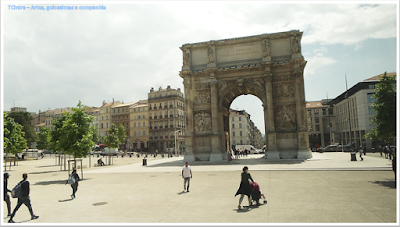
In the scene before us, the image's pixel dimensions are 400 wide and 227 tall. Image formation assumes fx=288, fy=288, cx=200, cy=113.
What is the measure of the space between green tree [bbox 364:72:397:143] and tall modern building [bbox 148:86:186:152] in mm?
81379

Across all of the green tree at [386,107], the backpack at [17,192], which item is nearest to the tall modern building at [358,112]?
the green tree at [386,107]

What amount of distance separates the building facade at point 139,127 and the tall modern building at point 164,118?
3.06m

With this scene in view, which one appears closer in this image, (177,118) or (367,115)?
(367,115)

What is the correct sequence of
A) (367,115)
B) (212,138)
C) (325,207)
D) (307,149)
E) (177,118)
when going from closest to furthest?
(325,207)
(307,149)
(212,138)
(367,115)
(177,118)

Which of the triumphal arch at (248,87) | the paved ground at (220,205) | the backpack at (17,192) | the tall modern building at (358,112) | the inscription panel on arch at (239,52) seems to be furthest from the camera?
the tall modern building at (358,112)

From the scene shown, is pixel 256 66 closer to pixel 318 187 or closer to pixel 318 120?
pixel 318 187

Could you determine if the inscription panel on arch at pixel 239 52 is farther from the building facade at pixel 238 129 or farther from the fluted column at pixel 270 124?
the building facade at pixel 238 129

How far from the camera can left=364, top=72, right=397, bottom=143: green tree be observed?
1717cm

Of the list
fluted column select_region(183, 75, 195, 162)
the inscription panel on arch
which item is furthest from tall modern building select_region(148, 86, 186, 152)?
the inscription panel on arch

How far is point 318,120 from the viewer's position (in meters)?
92.4

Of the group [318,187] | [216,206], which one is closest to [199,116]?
[318,187]

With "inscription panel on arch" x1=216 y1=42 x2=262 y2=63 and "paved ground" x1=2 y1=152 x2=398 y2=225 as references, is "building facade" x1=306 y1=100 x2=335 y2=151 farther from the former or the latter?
"paved ground" x1=2 y1=152 x2=398 y2=225

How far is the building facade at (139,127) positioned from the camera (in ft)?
342

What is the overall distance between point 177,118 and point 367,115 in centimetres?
5752
